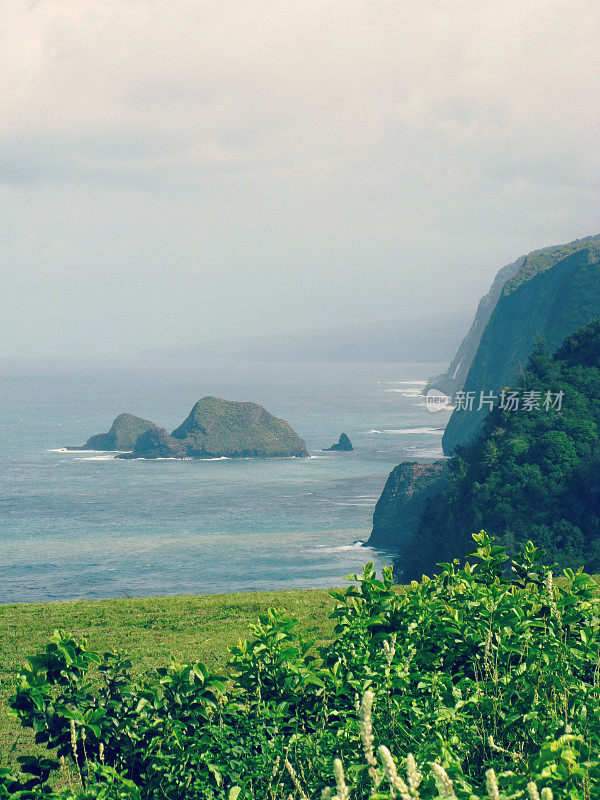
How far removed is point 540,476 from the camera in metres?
42.8

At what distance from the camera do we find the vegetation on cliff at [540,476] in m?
40.7

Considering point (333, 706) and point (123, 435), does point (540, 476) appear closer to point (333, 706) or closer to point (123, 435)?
point (333, 706)

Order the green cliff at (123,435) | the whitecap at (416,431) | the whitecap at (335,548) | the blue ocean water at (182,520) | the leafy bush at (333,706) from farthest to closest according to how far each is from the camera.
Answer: the whitecap at (416,431) < the green cliff at (123,435) < the whitecap at (335,548) < the blue ocean water at (182,520) < the leafy bush at (333,706)

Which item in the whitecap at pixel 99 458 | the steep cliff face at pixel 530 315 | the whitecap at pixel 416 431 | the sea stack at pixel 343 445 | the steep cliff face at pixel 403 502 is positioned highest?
the steep cliff face at pixel 530 315

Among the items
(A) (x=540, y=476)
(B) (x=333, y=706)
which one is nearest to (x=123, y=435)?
(A) (x=540, y=476)

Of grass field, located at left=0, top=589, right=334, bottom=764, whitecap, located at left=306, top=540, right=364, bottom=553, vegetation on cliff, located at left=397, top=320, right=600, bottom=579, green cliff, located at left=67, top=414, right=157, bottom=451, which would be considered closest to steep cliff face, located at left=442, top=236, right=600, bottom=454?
whitecap, located at left=306, top=540, right=364, bottom=553

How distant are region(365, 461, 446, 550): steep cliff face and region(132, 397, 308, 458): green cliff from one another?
72.2 m

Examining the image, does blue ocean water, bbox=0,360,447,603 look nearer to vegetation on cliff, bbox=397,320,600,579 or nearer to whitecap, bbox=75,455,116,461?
whitecap, bbox=75,455,116,461

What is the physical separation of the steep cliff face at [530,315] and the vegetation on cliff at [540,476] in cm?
4720

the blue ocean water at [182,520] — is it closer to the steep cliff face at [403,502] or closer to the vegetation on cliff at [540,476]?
the steep cliff face at [403,502]

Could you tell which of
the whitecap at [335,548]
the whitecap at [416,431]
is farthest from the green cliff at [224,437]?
the whitecap at [335,548]

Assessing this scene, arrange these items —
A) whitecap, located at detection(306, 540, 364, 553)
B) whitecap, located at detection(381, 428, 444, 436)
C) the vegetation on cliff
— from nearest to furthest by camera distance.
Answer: the vegetation on cliff, whitecap, located at detection(306, 540, 364, 553), whitecap, located at detection(381, 428, 444, 436)

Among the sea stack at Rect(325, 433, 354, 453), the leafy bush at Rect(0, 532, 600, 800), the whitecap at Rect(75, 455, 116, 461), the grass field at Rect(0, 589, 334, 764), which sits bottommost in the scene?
the whitecap at Rect(75, 455, 116, 461)

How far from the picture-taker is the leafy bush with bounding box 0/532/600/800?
19.5 feet
